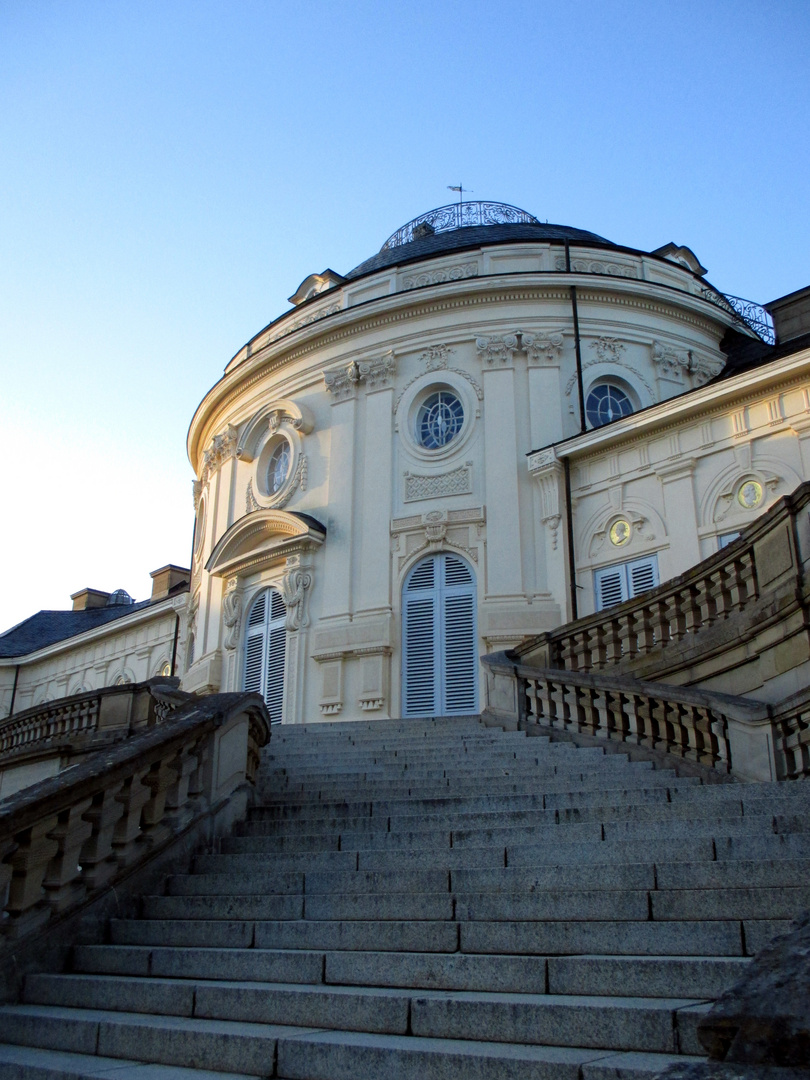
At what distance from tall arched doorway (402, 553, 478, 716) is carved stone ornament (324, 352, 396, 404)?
4574 mm

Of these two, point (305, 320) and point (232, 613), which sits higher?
point (305, 320)

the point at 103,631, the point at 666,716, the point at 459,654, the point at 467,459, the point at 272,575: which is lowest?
the point at 666,716

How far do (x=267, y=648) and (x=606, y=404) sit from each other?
9.40 metres

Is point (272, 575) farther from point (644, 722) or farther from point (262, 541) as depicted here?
point (644, 722)

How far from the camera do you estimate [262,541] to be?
78.4ft

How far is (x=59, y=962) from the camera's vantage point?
20.2 ft

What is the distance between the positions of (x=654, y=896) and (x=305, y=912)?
212 cm

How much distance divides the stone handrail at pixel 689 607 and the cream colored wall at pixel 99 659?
18.2 meters

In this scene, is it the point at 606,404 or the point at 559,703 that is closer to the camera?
the point at 559,703

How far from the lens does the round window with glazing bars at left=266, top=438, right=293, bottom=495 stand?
79.9 ft

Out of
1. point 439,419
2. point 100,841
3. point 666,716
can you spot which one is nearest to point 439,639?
point 439,419

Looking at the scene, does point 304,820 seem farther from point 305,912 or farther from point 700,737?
point 700,737

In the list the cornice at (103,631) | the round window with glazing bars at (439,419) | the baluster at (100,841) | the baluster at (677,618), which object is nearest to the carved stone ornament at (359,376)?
the round window with glazing bars at (439,419)

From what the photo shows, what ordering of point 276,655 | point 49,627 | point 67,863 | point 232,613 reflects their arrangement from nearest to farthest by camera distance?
point 67,863
point 276,655
point 232,613
point 49,627
